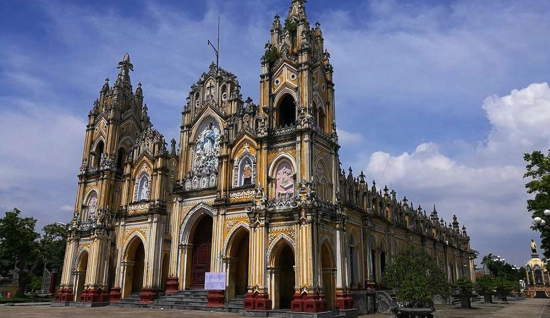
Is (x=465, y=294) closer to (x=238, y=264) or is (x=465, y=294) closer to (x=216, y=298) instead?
(x=238, y=264)

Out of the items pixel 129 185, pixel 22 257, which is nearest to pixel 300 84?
pixel 129 185

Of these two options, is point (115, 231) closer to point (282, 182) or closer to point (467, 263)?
point (282, 182)

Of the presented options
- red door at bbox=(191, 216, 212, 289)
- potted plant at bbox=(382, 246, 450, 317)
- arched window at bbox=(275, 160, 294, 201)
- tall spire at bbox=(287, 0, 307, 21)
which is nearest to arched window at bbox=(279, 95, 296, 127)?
arched window at bbox=(275, 160, 294, 201)

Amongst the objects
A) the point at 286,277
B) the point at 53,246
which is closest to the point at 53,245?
the point at 53,246

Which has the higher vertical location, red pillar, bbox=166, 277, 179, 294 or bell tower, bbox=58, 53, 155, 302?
bell tower, bbox=58, 53, 155, 302

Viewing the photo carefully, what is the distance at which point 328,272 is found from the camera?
27.9m

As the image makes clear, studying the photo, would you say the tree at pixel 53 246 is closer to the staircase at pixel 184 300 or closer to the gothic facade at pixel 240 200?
the gothic facade at pixel 240 200

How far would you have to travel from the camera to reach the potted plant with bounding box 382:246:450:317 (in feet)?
71.1

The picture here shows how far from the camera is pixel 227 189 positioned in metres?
31.6

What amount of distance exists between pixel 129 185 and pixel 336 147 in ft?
59.6

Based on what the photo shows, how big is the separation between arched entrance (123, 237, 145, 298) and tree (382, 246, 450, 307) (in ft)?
68.8

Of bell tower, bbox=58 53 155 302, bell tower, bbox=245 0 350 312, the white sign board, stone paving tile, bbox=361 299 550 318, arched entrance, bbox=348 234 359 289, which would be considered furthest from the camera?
bell tower, bbox=58 53 155 302

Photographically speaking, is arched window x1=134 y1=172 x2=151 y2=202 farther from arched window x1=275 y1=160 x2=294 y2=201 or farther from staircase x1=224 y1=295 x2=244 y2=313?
arched window x1=275 y1=160 x2=294 y2=201

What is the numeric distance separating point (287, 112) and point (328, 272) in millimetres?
12029
